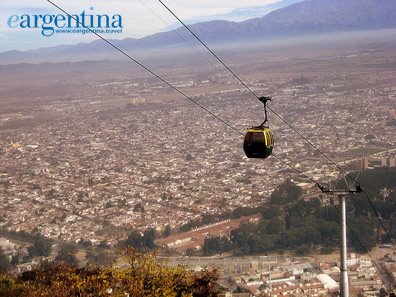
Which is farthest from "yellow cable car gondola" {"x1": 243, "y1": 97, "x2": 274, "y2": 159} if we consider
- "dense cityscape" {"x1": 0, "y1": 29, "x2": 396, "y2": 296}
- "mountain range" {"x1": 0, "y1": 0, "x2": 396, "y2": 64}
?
"mountain range" {"x1": 0, "y1": 0, "x2": 396, "y2": 64}

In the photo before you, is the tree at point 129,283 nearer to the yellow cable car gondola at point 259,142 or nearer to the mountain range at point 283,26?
the yellow cable car gondola at point 259,142

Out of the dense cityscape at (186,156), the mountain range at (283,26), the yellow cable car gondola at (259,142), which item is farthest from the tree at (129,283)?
the mountain range at (283,26)

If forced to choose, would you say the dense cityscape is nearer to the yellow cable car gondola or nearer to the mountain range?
the yellow cable car gondola

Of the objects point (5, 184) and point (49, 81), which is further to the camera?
point (49, 81)

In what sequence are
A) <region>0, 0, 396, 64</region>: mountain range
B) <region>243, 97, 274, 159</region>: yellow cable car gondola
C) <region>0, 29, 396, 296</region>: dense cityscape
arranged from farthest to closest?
<region>0, 0, 396, 64</region>: mountain range, <region>0, 29, 396, 296</region>: dense cityscape, <region>243, 97, 274, 159</region>: yellow cable car gondola

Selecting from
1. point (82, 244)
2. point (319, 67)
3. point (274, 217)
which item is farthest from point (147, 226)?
point (319, 67)

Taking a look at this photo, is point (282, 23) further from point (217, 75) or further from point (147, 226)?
point (147, 226)

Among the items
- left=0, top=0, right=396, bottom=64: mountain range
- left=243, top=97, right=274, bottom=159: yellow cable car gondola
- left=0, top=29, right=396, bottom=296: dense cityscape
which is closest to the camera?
left=243, top=97, right=274, bottom=159: yellow cable car gondola

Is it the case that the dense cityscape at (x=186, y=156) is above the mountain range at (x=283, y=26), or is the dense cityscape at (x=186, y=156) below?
below

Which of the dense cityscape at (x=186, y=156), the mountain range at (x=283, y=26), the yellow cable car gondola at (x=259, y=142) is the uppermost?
the mountain range at (x=283, y=26)
